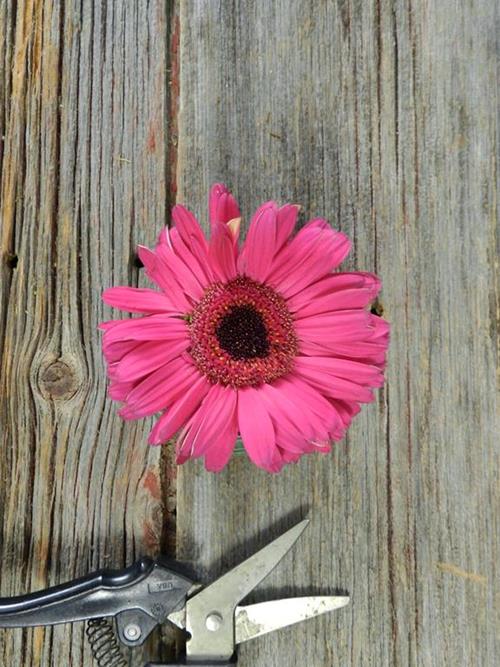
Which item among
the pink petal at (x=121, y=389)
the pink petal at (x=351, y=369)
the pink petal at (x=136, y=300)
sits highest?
the pink petal at (x=136, y=300)

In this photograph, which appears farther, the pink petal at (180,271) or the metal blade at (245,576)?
the metal blade at (245,576)

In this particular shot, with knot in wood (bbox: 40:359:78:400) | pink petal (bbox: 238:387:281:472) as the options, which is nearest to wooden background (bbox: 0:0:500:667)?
knot in wood (bbox: 40:359:78:400)

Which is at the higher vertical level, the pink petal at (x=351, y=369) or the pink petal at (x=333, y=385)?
the pink petal at (x=351, y=369)

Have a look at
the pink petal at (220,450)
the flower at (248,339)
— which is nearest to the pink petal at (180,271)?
the flower at (248,339)

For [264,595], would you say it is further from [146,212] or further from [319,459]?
[146,212]

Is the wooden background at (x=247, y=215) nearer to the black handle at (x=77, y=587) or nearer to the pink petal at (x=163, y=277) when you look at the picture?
the black handle at (x=77, y=587)

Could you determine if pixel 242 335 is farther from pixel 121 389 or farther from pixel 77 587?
pixel 77 587

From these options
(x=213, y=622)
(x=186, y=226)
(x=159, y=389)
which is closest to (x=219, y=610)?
(x=213, y=622)
